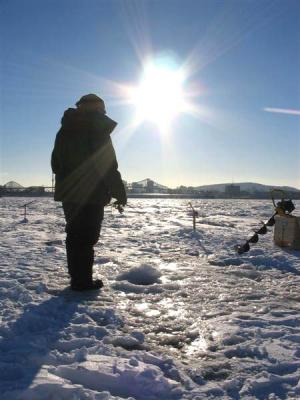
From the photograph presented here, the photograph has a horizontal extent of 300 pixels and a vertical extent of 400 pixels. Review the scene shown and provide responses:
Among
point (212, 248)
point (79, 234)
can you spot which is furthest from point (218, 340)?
point (212, 248)

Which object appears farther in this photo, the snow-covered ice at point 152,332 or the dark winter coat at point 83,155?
the dark winter coat at point 83,155

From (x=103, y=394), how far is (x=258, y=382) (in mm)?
868

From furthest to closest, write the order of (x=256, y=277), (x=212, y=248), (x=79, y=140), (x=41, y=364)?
1. (x=212, y=248)
2. (x=256, y=277)
3. (x=79, y=140)
4. (x=41, y=364)

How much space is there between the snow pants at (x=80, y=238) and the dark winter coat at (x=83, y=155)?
0.10 metres

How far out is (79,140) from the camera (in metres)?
4.41

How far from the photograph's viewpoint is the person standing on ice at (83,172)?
14.5 ft

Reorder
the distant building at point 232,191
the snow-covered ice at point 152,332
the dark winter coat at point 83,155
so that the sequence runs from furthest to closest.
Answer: the distant building at point 232,191 < the dark winter coat at point 83,155 < the snow-covered ice at point 152,332

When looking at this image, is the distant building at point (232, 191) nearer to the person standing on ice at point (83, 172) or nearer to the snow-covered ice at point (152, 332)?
the snow-covered ice at point (152, 332)

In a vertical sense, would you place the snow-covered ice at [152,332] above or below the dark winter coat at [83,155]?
below

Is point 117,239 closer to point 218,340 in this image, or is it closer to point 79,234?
point 79,234

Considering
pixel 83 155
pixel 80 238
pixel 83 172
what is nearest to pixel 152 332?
pixel 80 238

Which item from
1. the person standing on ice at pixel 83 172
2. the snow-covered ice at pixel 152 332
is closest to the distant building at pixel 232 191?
the snow-covered ice at pixel 152 332

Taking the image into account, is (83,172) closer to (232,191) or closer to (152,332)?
(152,332)

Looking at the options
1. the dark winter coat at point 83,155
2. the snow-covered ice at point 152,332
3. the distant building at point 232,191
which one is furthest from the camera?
the distant building at point 232,191
